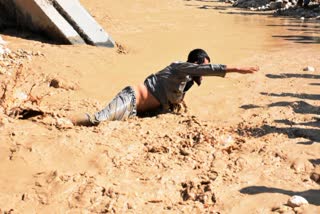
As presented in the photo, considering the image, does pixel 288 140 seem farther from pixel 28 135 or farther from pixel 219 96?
pixel 28 135

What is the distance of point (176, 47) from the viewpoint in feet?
29.8

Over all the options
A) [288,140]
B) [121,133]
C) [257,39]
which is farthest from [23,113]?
[257,39]

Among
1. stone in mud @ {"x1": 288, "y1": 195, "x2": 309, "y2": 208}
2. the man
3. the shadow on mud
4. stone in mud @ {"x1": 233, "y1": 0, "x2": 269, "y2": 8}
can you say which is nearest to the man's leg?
the man

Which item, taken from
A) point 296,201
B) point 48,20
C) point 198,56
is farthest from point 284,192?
point 48,20

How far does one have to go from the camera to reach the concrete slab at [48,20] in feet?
27.8

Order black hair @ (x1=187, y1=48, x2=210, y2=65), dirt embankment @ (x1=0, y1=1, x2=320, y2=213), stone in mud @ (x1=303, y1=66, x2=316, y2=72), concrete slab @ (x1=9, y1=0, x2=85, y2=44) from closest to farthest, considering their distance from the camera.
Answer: dirt embankment @ (x1=0, y1=1, x2=320, y2=213) → black hair @ (x1=187, y1=48, x2=210, y2=65) → stone in mud @ (x1=303, y1=66, x2=316, y2=72) → concrete slab @ (x1=9, y1=0, x2=85, y2=44)

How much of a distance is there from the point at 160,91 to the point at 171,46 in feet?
14.6

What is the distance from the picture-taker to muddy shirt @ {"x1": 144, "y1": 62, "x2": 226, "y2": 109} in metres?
4.60

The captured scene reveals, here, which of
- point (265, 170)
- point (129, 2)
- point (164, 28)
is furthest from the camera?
point (129, 2)

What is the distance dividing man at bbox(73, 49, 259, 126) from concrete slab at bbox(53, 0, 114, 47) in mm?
3953

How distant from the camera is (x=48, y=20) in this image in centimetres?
855

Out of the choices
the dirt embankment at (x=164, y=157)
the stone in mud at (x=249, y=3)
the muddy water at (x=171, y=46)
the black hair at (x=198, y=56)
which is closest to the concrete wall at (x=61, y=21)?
the muddy water at (x=171, y=46)

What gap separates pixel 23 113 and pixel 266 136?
2.20m

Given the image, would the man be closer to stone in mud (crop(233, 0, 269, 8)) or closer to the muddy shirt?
the muddy shirt
